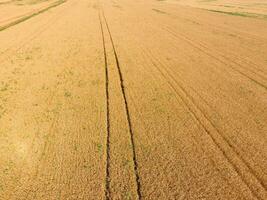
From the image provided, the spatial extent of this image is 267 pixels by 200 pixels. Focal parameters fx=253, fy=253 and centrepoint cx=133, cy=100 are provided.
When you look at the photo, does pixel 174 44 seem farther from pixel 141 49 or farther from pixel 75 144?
pixel 75 144

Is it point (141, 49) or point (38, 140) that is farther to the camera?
point (141, 49)

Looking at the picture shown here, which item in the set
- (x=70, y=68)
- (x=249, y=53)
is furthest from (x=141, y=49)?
(x=249, y=53)

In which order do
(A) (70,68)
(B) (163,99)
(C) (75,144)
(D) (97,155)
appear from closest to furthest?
(D) (97,155), (C) (75,144), (B) (163,99), (A) (70,68)

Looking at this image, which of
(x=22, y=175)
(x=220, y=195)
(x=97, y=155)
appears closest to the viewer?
(x=220, y=195)

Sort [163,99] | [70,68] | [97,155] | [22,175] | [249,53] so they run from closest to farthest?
[22,175]
[97,155]
[163,99]
[70,68]
[249,53]

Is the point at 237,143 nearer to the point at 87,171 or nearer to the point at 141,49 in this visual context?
the point at 87,171

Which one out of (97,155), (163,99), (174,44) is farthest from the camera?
(174,44)

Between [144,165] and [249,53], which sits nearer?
[144,165]

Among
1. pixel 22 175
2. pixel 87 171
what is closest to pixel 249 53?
pixel 87 171
